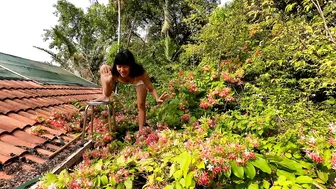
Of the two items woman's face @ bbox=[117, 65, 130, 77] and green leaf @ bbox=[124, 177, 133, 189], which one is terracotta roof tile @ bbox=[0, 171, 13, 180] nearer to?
green leaf @ bbox=[124, 177, 133, 189]

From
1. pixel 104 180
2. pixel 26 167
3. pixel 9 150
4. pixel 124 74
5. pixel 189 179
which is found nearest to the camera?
pixel 189 179

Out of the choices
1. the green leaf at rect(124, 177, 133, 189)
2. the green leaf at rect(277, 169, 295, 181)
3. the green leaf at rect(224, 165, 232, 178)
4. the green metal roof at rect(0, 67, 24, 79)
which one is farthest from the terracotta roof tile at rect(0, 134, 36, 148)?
the green metal roof at rect(0, 67, 24, 79)

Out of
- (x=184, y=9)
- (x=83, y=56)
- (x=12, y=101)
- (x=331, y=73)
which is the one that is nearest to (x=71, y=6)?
(x=83, y=56)

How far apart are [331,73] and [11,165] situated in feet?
10.9

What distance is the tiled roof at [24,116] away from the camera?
7.05 feet

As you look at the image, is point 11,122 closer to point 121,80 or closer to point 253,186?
point 121,80

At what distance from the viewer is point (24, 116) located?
2998 millimetres

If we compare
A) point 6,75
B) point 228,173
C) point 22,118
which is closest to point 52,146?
point 22,118

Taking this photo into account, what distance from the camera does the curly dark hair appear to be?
2.83m

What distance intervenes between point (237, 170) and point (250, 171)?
0.07 meters

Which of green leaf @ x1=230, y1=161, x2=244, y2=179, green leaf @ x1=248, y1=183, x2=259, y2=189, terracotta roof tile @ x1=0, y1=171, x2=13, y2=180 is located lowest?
terracotta roof tile @ x1=0, y1=171, x2=13, y2=180

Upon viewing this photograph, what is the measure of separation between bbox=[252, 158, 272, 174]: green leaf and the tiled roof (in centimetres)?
155

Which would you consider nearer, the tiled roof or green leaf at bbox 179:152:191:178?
green leaf at bbox 179:152:191:178

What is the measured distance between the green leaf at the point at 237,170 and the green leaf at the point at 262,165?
0.33 ft
